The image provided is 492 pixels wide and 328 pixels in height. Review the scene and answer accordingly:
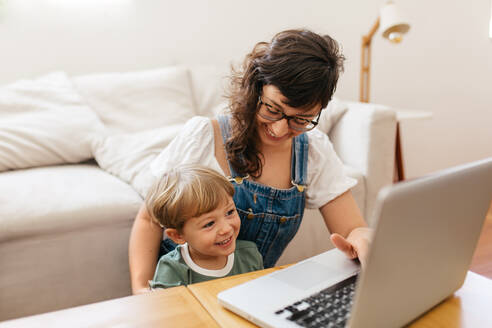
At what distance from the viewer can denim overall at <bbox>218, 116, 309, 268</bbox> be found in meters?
1.07

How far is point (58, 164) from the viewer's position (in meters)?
1.88

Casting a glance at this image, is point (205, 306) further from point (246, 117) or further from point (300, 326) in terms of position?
point (246, 117)

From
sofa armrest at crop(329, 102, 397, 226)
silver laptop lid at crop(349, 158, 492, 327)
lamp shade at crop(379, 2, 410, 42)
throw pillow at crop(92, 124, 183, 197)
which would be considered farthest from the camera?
lamp shade at crop(379, 2, 410, 42)

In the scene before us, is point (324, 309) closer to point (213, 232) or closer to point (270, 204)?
point (213, 232)

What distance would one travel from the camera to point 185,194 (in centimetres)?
93

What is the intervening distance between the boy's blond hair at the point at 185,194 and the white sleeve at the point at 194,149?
0.09 meters

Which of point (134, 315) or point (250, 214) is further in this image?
→ point (250, 214)

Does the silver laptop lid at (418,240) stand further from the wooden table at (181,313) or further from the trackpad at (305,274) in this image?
the trackpad at (305,274)

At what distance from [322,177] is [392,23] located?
5.12ft

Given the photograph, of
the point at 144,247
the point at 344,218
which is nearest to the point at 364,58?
the point at 344,218

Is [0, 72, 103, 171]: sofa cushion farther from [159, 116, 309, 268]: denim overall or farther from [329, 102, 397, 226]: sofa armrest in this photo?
[329, 102, 397, 226]: sofa armrest

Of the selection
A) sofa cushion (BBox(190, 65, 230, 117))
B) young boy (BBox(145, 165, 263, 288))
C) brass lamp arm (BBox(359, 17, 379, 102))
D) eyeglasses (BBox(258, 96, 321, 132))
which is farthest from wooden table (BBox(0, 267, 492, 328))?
brass lamp arm (BBox(359, 17, 379, 102))

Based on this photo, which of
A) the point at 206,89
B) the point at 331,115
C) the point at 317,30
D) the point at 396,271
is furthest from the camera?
the point at 317,30

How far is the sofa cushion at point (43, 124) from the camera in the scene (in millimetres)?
1760
